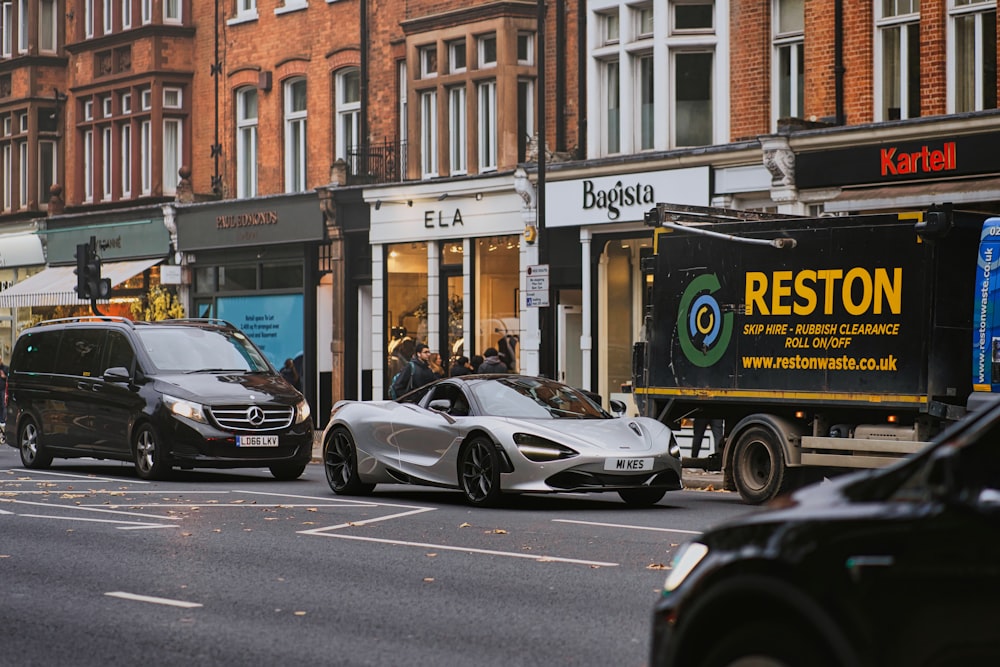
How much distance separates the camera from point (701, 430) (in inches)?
704

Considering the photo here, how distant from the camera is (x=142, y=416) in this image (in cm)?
1967

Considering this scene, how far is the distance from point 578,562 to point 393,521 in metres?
3.45

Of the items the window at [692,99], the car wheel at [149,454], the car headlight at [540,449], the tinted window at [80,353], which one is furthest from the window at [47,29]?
the car headlight at [540,449]

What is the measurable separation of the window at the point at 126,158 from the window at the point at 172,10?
280 cm

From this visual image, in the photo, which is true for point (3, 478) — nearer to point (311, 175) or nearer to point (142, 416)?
point (142, 416)

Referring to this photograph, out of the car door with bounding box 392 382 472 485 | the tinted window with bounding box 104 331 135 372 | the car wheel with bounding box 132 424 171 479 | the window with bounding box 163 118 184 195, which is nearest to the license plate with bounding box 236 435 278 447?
the car wheel with bounding box 132 424 171 479

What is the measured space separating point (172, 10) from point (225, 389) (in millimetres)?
20366

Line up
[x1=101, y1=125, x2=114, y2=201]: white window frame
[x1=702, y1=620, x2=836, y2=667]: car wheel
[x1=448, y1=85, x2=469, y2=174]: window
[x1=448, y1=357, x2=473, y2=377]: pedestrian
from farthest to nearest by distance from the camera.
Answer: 1. [x1=101, y1=125, x2=114, y2=201]: white window frame
2. [x1=448, y1=85, x2=469, y2=174]: window
3. [x1=448, y1=357, x2=473, y2=377]: pedestrian
4. [x1=702, y1=620, x2=836, y2=667]: car wheel

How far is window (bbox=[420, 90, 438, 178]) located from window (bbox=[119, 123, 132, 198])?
10146 millimetres

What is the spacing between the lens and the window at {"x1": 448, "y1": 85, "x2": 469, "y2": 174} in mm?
30930

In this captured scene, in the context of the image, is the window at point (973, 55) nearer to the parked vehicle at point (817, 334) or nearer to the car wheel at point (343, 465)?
the parked vehicle at point (817, 334)

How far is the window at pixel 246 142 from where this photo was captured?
36.1m

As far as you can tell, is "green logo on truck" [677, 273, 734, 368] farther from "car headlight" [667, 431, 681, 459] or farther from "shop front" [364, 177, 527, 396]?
"shop front" [364, 177, 527, 396]

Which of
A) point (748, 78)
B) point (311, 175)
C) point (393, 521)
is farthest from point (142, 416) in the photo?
point (311, 175)
